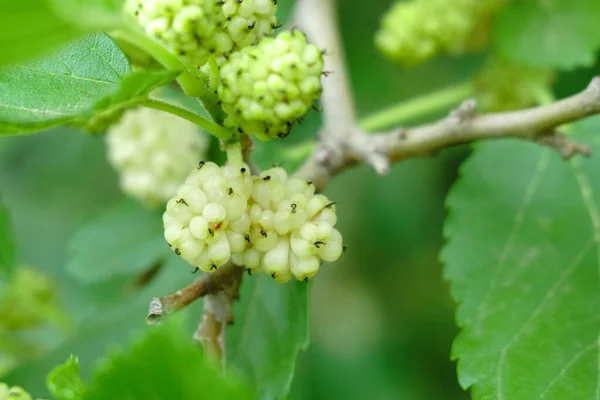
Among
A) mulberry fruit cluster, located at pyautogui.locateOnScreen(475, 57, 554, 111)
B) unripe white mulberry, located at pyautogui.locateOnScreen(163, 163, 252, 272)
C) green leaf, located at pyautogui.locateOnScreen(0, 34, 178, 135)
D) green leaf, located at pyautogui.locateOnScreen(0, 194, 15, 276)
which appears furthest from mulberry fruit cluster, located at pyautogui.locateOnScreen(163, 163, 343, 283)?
mulberry fruit cluster, located at pyautogui.locateOnScreen(475, 57, 554, 111)

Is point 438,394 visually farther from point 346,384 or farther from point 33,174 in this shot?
point 33,174

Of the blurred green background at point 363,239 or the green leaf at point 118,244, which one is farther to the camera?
the blurred green background at point 363,239

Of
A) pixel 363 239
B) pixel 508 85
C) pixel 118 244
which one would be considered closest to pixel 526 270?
pixel 508 85

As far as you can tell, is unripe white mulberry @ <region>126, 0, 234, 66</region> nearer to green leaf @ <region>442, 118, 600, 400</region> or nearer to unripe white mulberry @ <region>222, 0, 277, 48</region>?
unripe white mulberry @ <region>222, 0, 277, 48</region>

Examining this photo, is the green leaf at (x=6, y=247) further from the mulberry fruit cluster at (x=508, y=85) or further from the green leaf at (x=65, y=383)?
the mulberry fruit cluster at (x=508, y=85)

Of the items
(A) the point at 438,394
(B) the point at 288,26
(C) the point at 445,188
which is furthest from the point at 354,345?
(B) the point at 288,26

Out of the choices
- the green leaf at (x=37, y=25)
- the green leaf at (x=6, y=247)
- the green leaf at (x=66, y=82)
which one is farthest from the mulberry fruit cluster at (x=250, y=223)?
the green leaf at (x=6, y=247)
